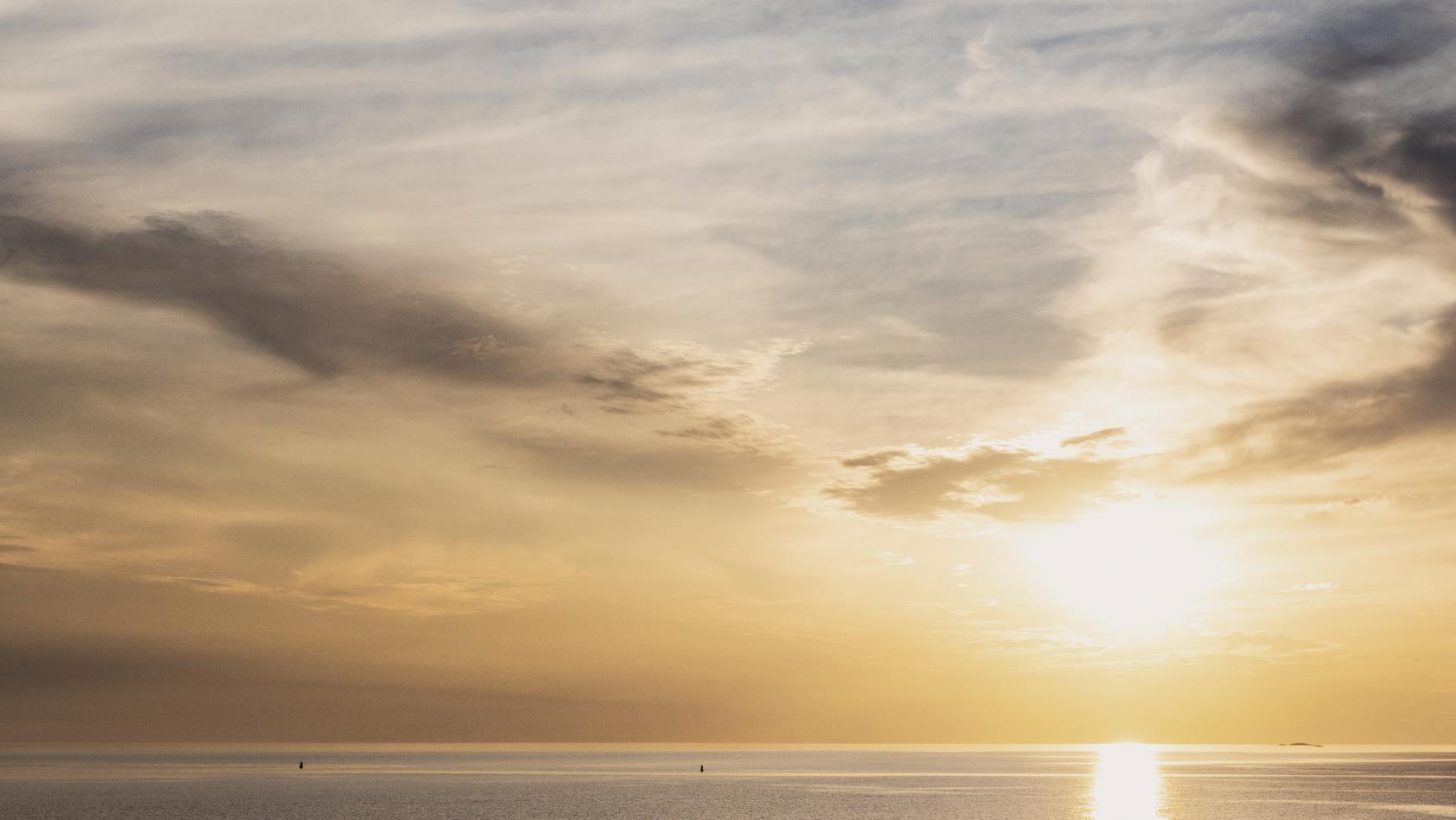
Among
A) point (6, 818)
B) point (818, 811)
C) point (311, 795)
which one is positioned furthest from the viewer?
point (311, 795)

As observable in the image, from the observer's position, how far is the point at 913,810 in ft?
541

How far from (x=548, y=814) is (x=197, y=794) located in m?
81.7

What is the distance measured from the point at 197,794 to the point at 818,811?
357ft

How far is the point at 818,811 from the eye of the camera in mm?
160625

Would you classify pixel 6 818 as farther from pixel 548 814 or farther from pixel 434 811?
pixel 548 814

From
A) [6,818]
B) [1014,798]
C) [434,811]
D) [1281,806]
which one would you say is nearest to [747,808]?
[434,811]

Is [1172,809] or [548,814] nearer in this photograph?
[548,814]

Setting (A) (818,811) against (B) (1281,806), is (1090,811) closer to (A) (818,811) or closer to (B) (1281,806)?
(B) (1281,806)

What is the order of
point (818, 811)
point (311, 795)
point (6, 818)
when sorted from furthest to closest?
point (311, 795), point (818, 811), point (6, 818)

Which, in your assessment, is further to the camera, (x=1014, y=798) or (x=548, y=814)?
(x=1014, y=798)

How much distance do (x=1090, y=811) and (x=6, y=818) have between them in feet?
461

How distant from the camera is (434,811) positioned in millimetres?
161000

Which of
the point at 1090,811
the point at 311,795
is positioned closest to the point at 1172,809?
the point at 1090,811

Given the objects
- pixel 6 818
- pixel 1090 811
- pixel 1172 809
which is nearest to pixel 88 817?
pixel 6 818
